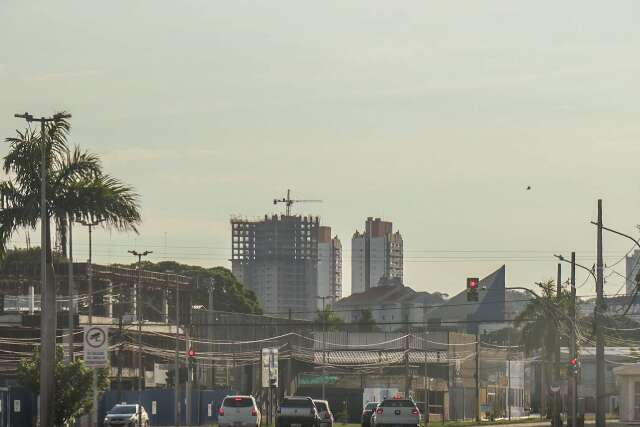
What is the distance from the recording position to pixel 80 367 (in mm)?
59031

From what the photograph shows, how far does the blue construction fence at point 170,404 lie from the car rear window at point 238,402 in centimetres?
1923

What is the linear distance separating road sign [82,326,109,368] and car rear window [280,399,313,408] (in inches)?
830

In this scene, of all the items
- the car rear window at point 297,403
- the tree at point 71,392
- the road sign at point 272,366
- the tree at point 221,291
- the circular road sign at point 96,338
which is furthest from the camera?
the tree at point 221,291

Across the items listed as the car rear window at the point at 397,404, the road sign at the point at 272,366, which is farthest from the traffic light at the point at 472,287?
the road sign at the point at 272,366

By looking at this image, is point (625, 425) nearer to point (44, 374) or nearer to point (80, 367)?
point (80, 367)

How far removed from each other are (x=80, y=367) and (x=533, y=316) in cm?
6415

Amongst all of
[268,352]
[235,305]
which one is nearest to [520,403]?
[235,305]

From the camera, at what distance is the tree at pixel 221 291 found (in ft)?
598

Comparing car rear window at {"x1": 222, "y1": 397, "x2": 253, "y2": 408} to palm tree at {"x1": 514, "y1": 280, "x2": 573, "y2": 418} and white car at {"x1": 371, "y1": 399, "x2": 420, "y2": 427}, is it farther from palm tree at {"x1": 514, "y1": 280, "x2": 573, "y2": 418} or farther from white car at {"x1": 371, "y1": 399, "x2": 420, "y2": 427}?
palm tree at {"x1": 514, "y1": 280, "x2": 573, "y2": 418}

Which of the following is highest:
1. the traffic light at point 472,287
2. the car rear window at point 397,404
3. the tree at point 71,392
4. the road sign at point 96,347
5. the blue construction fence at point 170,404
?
the traffic light at point 472,287

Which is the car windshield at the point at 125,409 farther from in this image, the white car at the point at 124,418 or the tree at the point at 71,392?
the tree at the point at 71,392

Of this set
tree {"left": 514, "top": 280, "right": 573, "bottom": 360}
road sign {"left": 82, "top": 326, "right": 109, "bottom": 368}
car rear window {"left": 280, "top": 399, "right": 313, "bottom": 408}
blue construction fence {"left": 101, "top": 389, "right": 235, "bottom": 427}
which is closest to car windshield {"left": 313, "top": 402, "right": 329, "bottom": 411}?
car rear window {"left": 280, "top": 399, "right": 313, "bottom": 408}

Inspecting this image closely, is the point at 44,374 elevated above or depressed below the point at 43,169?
below

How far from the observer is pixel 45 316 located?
41.6 meters
